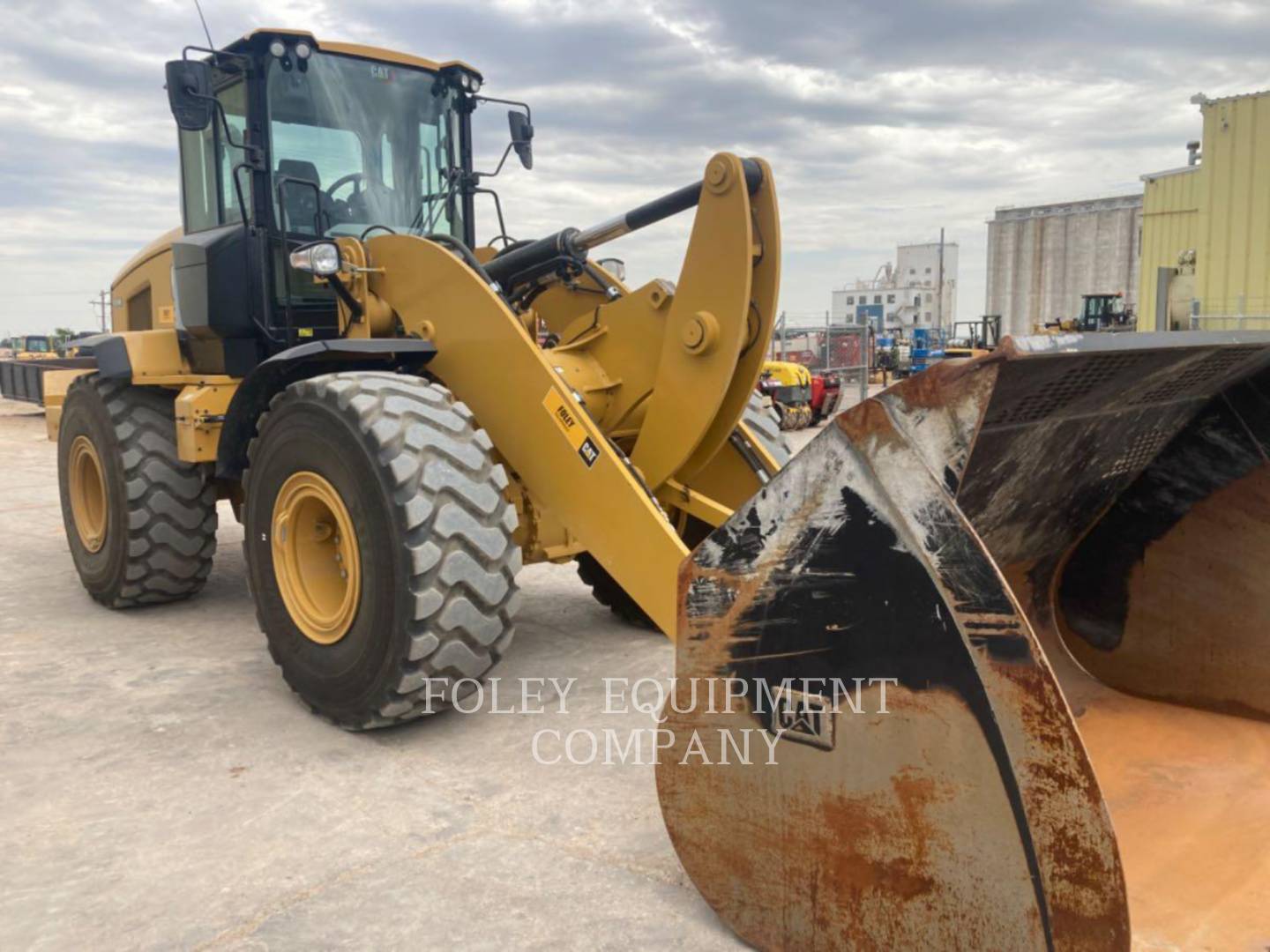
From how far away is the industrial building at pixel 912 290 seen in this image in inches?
2569

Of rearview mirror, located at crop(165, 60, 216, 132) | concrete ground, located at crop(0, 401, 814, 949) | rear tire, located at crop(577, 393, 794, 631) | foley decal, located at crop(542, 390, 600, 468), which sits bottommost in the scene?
concrete ground, located at crop(0, 401, 814, 949)

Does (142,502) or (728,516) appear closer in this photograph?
(728,516)

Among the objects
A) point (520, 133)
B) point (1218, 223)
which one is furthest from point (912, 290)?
point (520, 133)

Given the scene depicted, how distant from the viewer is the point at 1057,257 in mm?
51781

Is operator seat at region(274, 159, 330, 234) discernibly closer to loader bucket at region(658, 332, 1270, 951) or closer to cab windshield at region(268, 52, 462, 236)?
cab windshield at region(268, 52, 462, 236)

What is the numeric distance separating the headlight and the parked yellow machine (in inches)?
459

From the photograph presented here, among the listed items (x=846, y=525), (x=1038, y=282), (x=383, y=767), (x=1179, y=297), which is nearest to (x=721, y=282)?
(x=846, y=525)

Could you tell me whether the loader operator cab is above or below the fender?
above

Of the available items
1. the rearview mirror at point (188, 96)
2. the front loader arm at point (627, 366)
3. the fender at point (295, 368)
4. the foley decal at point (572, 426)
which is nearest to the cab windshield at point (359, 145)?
the rearview mirror at point (188, 96)

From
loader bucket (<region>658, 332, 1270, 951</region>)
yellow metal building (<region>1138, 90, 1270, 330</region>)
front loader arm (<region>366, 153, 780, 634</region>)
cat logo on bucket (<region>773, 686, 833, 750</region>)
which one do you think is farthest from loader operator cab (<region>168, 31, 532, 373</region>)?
yellow metal building (<region>1138, 90, 1270, 330</region>)

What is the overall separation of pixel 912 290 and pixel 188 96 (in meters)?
66.3

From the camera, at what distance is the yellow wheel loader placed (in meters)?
2.07

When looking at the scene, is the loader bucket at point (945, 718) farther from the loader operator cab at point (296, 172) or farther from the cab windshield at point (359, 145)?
the cab windshield at point (359, 145)

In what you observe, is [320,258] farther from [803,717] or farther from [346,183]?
[803,717]
